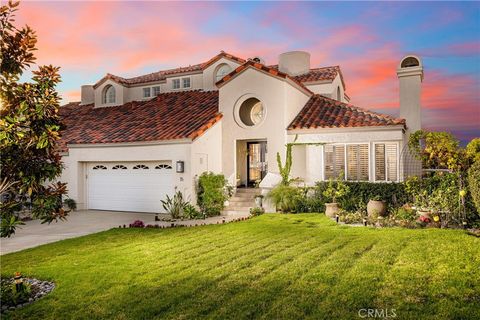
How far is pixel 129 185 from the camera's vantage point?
64.6 ft

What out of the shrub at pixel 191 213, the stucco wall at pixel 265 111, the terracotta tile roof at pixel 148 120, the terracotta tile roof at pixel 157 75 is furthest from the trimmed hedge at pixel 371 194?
the terracotta tile roof at pixel 157 75

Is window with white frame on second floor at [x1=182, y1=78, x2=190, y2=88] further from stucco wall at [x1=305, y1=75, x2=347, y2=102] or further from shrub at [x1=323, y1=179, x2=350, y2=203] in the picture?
shrub at [x1=323, y1=179, x2=350, y2=203]

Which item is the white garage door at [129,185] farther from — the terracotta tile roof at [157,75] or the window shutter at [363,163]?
the terracotta tile roof at [157,75]

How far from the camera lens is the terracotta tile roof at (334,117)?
17.6 m

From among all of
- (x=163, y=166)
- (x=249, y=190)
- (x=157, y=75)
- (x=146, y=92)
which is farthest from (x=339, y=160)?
(x=157, y=75)

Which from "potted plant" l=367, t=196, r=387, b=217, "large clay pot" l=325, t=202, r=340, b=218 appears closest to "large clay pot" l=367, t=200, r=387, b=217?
"potted plant" l=367, t=196, r=387, b=217

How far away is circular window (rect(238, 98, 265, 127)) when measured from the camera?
20.7 m

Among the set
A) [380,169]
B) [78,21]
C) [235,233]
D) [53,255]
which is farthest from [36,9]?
[380,169]

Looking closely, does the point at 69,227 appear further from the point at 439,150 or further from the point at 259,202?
the point at 439,150

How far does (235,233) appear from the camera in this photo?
1238 cm

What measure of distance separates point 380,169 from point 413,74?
194 inches

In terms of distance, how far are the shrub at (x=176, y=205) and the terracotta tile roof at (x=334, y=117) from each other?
6750mm

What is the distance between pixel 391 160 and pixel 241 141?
821cm

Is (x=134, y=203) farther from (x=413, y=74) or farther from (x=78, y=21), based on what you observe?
(x=413, y=74)
